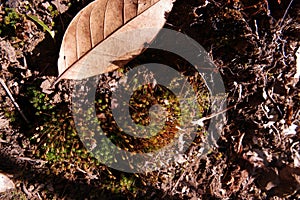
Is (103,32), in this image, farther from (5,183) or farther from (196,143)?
(5,183)

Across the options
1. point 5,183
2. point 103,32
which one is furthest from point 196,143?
point 5,183

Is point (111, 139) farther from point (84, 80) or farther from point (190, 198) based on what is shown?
point (190, 198)

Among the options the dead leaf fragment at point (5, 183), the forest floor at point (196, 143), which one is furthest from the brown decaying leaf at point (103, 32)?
the dead leaf fragment at point (5, 183)

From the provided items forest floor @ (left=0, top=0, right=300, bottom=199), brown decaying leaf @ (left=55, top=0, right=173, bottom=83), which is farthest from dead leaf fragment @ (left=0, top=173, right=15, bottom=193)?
brown decaying leaf @ (left=55, top=0, right=173, bottom=83)

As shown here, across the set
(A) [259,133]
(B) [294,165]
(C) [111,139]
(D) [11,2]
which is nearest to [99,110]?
(C) [111,139]

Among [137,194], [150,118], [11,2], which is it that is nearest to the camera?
[11,2]

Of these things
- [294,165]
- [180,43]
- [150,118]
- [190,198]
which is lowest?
[190,198]
